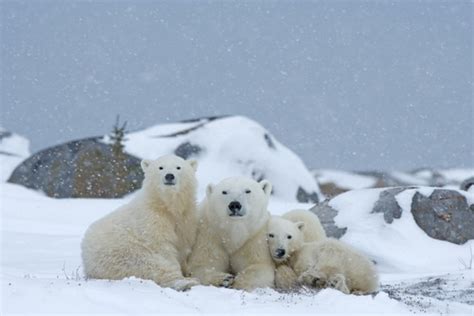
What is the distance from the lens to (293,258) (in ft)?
22.2

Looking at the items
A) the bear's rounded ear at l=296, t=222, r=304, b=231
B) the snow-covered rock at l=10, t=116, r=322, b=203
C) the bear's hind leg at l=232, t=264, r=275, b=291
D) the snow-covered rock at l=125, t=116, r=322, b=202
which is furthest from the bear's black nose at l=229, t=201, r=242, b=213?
the snow-covered rock at l=125, t=116, r=322, b=202

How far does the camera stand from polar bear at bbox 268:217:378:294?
Result: 634 cm

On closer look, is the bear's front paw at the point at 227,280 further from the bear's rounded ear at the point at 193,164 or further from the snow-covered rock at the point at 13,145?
the snow-covered rock at the point at 13,145

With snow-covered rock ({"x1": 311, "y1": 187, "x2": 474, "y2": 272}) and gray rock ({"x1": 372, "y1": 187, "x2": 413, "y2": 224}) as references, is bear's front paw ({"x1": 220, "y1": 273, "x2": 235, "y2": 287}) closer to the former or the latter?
snow-covered rock ({"x1": 311, "y1": 187, "x2": 474, "y2": 272})

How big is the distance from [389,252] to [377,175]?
32.8 m

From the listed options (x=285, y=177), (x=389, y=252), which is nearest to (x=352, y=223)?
(x=389, y=252)

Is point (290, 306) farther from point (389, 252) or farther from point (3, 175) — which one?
point (3, 175)

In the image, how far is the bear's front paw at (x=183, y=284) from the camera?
19.3ft

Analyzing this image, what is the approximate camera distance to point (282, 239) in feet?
21.9

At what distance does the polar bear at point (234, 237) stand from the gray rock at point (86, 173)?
15690 mm

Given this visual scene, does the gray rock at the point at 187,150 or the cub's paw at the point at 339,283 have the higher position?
the cub's paw at the point at 339,283

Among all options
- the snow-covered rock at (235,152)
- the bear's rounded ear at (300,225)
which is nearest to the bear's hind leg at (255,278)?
the bear's rounded ear at (300,225)

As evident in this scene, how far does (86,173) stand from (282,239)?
16567 millimetres

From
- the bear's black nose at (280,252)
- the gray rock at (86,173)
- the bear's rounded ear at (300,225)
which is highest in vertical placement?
the bear's rounded ear at (300,225)
